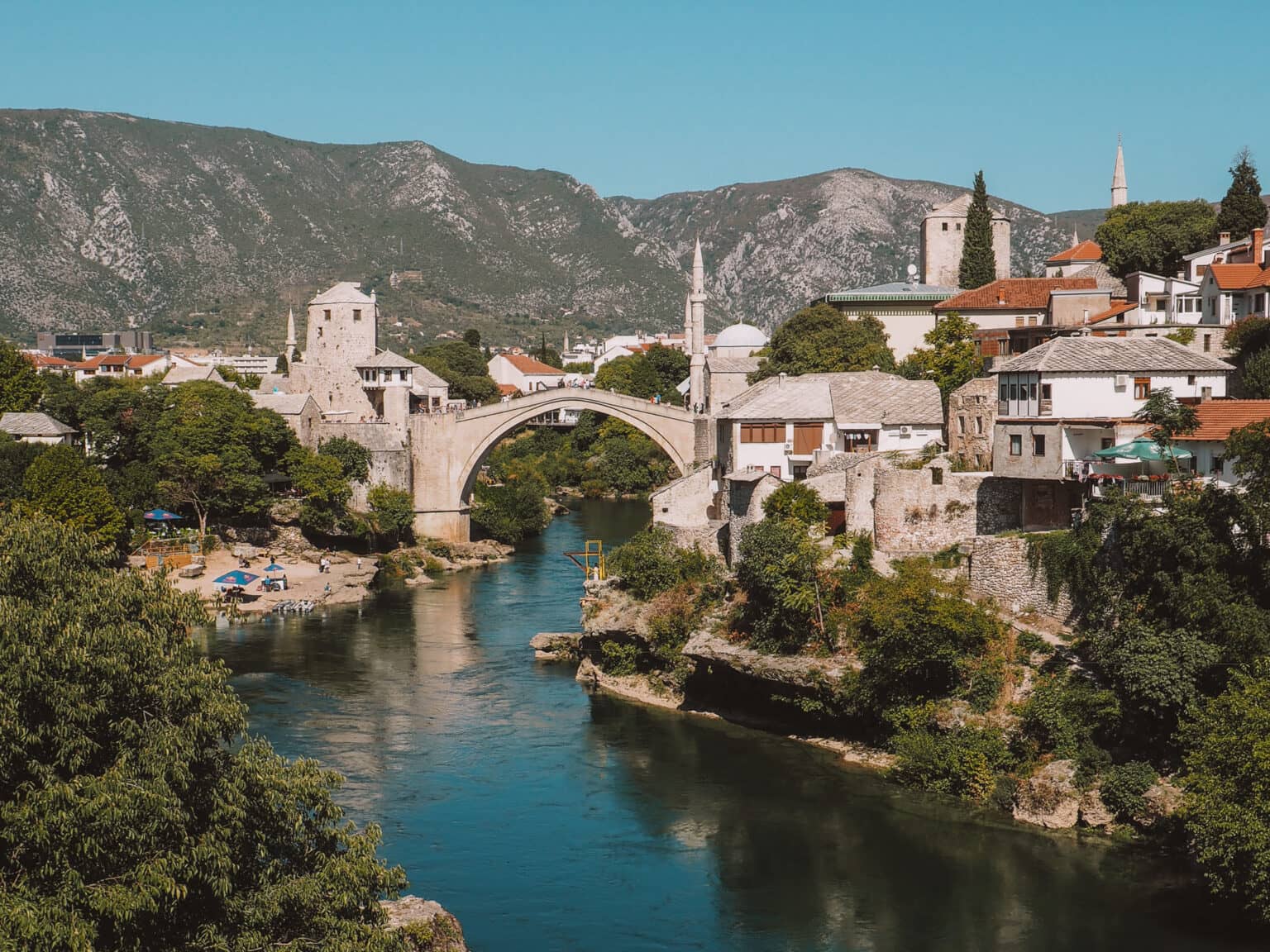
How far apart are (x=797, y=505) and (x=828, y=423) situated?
5.76 metres

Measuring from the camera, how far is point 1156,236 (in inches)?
2181

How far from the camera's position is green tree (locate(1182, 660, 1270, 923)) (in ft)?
73.4

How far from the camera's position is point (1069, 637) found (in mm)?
31047

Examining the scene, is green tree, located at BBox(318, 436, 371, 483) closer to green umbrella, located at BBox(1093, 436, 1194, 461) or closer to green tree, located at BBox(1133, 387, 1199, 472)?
green tree, located at BBox(1133, 387, 1199, 472)

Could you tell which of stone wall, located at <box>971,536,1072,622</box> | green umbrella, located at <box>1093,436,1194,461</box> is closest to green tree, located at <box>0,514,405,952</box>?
stone wall, located at <box>971,536,1072,622</box>

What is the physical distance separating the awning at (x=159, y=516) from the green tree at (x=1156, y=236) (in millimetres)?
36955

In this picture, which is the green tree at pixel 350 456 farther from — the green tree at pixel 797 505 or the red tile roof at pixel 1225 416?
the red tile roof at pixel 1225 416

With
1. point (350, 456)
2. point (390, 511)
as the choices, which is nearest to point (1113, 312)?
point (390, 511)

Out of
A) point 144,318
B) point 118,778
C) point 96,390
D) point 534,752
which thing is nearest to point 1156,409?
point 534,752

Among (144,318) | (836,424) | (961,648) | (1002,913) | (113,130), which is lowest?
(1002,913)

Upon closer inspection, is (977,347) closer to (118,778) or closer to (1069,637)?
(1069,637)

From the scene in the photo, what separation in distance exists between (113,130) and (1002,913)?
166922 mm

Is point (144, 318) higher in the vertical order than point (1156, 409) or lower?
higher

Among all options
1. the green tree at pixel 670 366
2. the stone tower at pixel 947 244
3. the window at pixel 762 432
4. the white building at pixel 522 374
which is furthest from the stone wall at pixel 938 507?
the white building at pixel 522 374
